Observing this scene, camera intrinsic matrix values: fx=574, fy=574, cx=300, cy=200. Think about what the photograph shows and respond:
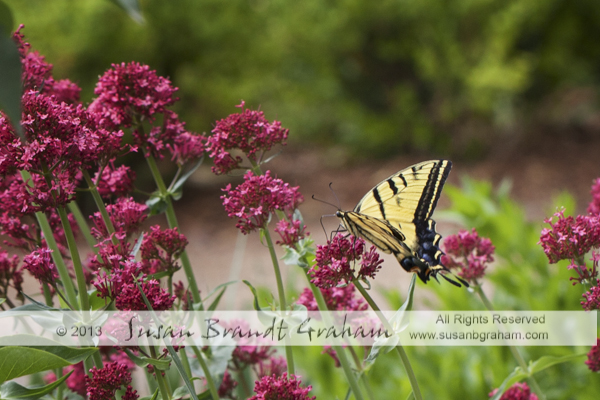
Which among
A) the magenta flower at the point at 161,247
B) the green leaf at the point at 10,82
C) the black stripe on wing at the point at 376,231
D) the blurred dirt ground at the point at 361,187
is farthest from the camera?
the blurred dirt ground at the point at 361,187

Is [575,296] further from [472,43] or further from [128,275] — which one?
[472,43]

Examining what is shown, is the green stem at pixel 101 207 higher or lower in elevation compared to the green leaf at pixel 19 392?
higher

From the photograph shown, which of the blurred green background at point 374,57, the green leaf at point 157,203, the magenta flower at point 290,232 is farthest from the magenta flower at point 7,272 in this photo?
the blurred green background at point 374,57

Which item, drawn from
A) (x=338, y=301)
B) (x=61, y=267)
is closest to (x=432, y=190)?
(x=338, y=301)

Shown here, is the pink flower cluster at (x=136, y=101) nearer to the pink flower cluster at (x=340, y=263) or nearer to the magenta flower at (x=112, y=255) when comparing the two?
the magenta flower at (x=112, y=255)

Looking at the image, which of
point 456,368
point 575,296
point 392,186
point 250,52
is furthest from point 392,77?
point 392,186

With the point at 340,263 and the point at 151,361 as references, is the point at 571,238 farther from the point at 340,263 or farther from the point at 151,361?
the point at 151,361

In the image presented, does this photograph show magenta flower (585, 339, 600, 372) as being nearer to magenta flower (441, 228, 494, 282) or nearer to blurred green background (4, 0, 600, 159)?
magenta flower (441, 228, 494, 282)
